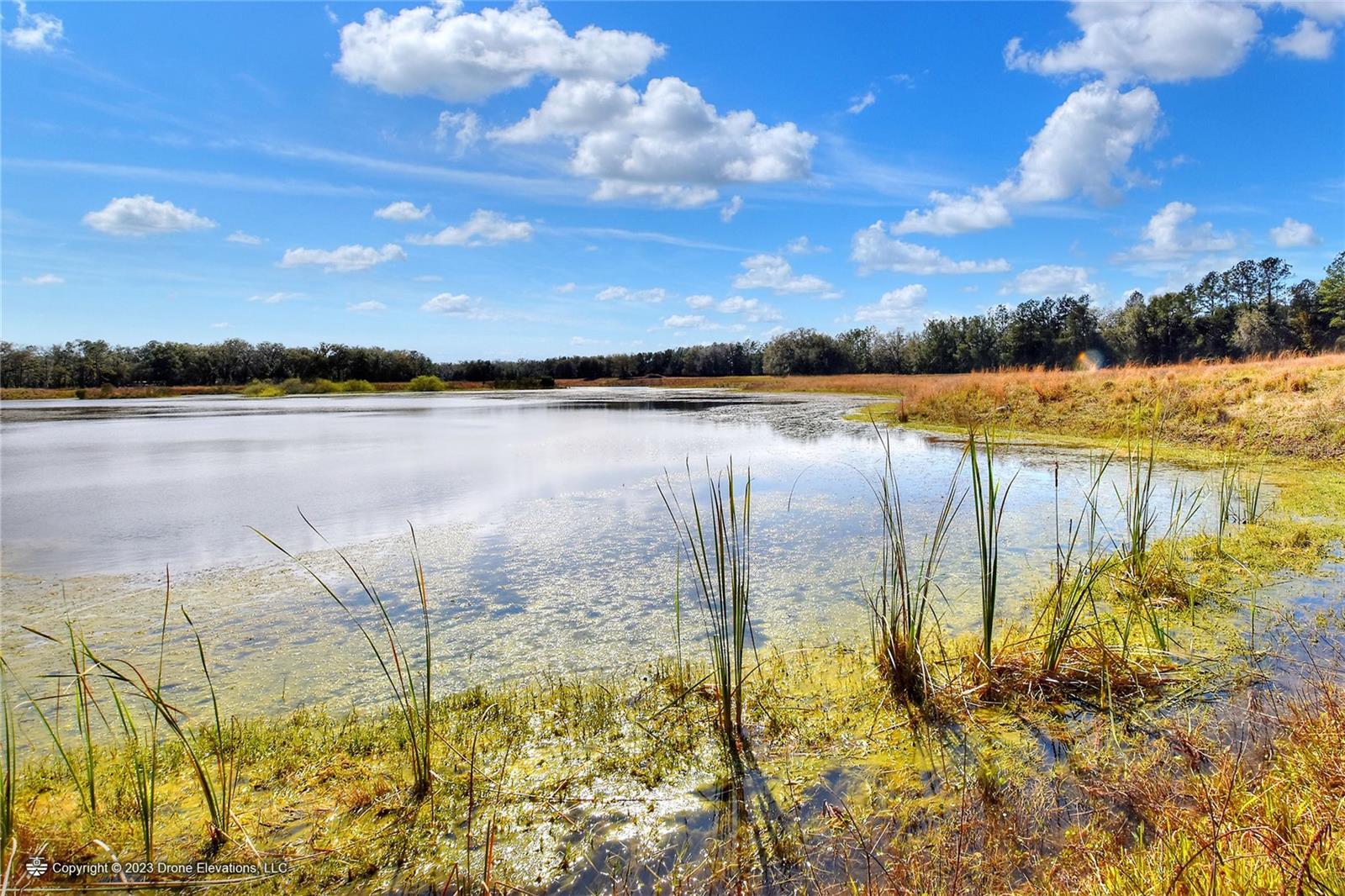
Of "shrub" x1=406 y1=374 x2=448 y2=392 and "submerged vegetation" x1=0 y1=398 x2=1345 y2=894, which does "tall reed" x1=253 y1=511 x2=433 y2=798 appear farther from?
"shrub" x1=406 y1=374 x2=448 y2=392

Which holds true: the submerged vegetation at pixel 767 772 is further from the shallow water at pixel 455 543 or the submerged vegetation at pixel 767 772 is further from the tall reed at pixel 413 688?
the shallow water at pixel 455 543

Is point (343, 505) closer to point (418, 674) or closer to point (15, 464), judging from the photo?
point (418, 674)

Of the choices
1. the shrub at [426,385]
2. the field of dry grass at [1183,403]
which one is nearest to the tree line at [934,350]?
the shrub at [426,385]

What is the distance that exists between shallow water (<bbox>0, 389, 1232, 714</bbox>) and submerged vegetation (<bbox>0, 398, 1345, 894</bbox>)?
1.17 ft

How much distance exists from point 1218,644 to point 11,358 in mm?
78751

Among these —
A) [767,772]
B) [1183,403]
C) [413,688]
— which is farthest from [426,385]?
[767,772]

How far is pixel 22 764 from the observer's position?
268 cm

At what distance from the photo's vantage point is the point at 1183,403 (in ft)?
40.7

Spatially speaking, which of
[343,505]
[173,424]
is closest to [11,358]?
[173,424]

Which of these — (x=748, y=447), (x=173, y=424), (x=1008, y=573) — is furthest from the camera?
(x=173, y=424)

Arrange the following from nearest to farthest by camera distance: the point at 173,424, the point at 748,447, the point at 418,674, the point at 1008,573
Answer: the point at 418,674 → the point at 1008,573 → the point at 748,447 → the point at 173,424

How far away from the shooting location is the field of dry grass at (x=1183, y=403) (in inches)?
394

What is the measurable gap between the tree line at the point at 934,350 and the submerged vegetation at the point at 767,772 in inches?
2323

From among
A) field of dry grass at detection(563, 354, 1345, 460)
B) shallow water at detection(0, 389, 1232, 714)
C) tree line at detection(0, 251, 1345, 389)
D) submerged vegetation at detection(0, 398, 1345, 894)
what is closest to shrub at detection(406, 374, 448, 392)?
tree line at detection(0, 251, 1345, 389)
